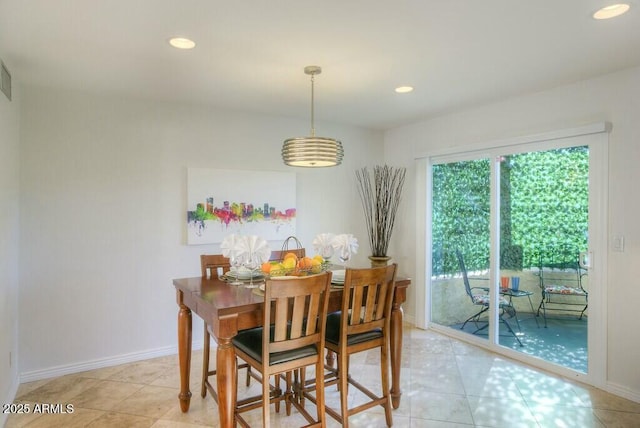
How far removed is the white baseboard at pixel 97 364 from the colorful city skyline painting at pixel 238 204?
42.4 inches

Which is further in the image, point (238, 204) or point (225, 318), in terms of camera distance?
point (238, 204)

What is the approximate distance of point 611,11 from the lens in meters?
2.03

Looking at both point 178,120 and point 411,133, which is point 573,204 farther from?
point 178,120

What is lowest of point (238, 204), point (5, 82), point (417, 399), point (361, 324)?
point (417, 399)

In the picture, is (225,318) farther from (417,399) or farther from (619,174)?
(619,174)

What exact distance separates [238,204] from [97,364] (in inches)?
75.8

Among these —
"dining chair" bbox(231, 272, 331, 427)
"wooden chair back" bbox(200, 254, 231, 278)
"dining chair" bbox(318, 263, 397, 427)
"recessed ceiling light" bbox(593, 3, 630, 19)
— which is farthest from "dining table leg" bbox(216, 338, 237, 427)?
"recessed ceiling light" bbox(593, 3, 630, 19)

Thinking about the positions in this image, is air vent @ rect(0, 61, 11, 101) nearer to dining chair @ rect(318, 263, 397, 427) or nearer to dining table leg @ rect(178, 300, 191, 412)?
dining table leg @ rect(178, 300, 191, 412)

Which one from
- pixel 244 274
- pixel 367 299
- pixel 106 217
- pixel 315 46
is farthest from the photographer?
pixel 106 217

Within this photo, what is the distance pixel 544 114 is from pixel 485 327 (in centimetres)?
214

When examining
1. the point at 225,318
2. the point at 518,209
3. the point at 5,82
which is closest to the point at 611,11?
the point at 518,209

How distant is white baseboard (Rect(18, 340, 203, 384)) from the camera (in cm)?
317

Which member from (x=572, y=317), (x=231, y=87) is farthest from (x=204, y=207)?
(x=572, y=317)

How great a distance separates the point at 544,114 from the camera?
3.34 m
